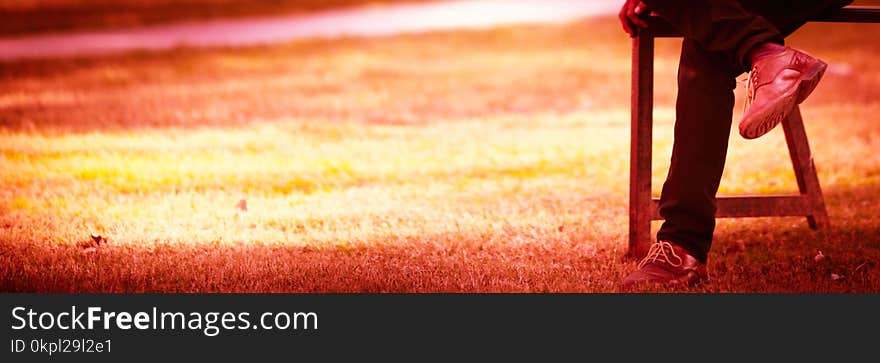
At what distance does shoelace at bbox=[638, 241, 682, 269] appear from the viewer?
13.8 ft

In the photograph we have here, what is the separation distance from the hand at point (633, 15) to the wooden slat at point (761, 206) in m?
0.66

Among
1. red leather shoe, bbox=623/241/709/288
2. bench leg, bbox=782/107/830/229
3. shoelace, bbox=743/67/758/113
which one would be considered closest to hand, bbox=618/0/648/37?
shoelace, bbox=743/67/758/113

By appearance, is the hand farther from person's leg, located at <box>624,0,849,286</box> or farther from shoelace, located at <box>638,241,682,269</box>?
shoelace, located at <box>638,241,682,269</box>

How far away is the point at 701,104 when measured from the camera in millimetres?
4066

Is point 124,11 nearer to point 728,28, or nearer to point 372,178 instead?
point 372,178

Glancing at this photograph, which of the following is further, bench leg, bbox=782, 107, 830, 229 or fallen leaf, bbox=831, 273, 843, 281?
bench leg, bbox=782, 107, 830, 229

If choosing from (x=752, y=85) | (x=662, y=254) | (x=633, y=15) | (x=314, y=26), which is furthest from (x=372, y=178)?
(x=314, y=26)

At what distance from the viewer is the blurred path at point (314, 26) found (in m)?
14.8

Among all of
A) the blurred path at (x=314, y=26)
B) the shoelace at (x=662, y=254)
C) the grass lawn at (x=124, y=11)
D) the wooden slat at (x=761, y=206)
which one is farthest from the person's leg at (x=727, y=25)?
the grass lawn at (x=124, y=11)

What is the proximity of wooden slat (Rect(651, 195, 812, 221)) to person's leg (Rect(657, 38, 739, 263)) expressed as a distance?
1.42 feet

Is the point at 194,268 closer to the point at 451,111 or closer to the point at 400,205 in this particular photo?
the point at 400,205

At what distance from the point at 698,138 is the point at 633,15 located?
0.57 metres

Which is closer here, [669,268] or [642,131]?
[669,268]

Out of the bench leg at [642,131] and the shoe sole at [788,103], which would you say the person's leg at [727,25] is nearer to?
the shoe sole at [788,103]
